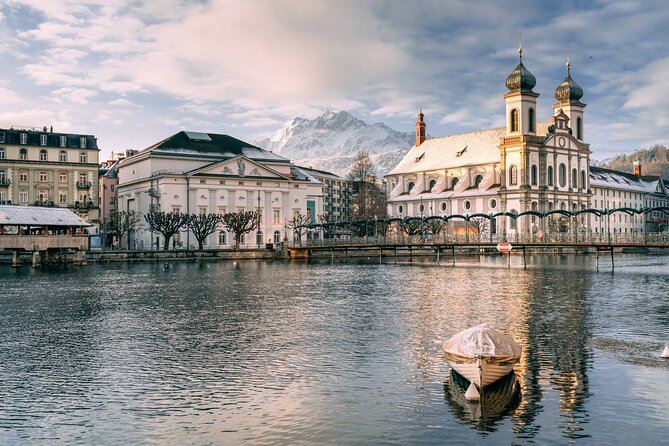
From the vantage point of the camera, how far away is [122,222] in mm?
120125

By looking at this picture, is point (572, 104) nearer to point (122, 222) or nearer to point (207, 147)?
point (207, 147)

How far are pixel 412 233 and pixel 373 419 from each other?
108m

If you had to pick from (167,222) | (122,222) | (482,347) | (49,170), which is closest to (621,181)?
(122,222)

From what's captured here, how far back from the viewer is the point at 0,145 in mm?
103875

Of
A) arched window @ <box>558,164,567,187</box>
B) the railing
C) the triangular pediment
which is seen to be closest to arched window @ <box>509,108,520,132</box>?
arched window @ <box>558,164,567,187</box>

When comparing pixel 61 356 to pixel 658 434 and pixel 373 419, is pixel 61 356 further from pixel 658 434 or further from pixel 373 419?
pixel 658 434

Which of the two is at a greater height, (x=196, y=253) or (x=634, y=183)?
(x=634, y=183)

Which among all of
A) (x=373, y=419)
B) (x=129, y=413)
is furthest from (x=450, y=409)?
(x=129, y=413)

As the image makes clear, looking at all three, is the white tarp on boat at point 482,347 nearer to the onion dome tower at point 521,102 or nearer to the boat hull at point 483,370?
the boat hull at point 483,370

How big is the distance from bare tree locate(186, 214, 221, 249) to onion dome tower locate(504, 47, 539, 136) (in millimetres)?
56630

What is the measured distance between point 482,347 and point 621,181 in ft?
541

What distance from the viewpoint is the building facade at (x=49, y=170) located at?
10469cm

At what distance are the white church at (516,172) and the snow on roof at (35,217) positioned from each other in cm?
6486

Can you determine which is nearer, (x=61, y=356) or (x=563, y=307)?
(x=61, y=356)
